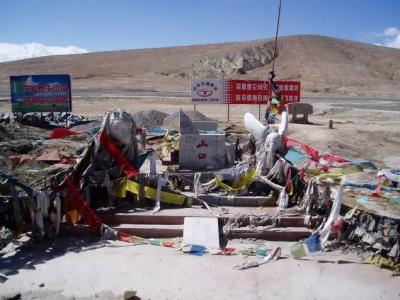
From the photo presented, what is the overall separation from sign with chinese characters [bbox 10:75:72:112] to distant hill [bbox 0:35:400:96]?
3501 centimetres

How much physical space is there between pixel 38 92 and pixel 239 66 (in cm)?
5735

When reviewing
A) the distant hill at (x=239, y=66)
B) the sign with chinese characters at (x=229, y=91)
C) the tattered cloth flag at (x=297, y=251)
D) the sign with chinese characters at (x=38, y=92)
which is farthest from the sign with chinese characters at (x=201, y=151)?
the distant hill at (x=239, y=66)

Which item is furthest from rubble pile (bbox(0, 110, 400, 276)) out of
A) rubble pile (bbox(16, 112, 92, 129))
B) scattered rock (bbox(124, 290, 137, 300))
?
rubble pile (bbox(16, 112, 92, 129))

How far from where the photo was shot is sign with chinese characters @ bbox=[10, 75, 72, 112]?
2084 cm

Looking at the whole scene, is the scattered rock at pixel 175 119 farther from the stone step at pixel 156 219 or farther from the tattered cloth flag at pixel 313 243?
the tattered cloth flag at pixel 313 243

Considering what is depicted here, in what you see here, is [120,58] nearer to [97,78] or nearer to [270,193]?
[97,78]

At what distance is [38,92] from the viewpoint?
2091 centimetres

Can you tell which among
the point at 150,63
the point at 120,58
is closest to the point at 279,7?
the point at 150,63

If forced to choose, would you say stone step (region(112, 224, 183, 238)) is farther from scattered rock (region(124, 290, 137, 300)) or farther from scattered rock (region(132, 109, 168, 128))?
scattered rock (region(132, 109, 168, 128))

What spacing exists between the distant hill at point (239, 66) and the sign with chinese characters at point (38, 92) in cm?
3501

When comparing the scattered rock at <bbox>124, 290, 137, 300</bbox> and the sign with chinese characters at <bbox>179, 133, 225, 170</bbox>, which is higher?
the sign with chinese characters at <bbox>179, 133, 225, 170</bbox>

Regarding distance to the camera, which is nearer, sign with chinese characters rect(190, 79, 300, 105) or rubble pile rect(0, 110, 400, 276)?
rubble pile rect(0, 110, 400, 276)

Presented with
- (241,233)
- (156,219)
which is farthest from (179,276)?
(156,219)

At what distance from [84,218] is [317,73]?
6518 cm
